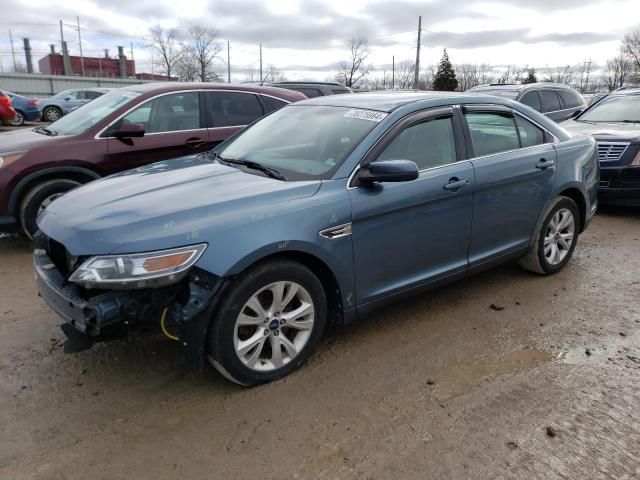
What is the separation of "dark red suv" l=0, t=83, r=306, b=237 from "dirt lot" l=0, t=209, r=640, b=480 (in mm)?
1558

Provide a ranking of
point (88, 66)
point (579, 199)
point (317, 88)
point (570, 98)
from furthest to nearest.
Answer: point (88, 66), point (317, 88), point (570, 98), point (579, 199)

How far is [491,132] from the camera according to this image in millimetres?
4176

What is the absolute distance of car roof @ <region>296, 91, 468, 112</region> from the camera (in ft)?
12.2

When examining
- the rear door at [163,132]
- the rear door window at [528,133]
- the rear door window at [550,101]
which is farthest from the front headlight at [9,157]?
the rear door window at [550,101]

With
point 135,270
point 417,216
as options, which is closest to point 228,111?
point 417,216

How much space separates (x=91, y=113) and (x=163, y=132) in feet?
2.81

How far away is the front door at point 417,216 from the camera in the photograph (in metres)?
3.28

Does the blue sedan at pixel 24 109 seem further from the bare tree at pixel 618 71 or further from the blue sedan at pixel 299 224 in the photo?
the bare tree at pixel 618 71

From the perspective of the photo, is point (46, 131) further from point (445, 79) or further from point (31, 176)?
point (445, 79)

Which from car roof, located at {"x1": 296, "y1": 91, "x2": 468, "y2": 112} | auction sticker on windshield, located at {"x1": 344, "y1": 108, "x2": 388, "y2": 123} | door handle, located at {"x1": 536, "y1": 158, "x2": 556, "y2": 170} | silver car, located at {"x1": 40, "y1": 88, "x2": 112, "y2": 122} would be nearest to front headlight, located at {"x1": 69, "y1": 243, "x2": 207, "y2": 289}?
auction sticker on windshield, located at {"x1": 344, "y1": 108, "x2": 388, "y2": 123}

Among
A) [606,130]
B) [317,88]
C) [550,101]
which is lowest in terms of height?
[606,130]

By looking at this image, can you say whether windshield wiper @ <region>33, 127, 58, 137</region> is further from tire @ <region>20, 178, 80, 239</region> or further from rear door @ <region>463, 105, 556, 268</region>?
rear door @ <region>463, 105, 556, 268</region>

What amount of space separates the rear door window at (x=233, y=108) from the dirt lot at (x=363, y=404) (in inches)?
126

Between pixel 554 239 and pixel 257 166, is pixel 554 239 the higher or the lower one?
the lower one
